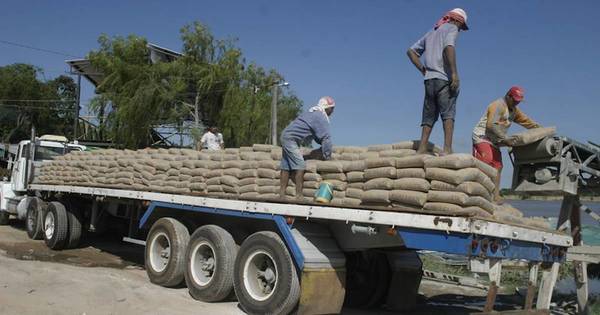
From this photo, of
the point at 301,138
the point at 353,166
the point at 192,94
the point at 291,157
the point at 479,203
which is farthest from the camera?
the point at 192,94

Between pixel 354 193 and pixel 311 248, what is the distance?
720mm

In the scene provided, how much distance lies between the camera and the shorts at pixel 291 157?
670cm

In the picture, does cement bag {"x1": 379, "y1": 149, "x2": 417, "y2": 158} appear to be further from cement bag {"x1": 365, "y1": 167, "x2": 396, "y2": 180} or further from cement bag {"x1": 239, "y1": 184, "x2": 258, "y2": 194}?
cement bag {"x1": 239, "y1": 184, "x2": 258, "y2": 194}

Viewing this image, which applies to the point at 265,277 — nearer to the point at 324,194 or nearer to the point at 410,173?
the point at 324,194

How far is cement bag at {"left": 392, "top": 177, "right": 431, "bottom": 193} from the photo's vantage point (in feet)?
17.1

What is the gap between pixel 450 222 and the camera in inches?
188

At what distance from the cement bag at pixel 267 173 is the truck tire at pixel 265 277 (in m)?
0.89

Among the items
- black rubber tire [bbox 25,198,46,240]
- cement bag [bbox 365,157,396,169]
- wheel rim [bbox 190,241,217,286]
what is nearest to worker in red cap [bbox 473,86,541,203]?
cement bag [bbox 365,157,396,169]

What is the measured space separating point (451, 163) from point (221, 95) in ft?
87.8

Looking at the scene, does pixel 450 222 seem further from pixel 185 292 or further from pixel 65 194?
pixel 65 194

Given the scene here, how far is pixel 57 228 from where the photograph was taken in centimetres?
1162

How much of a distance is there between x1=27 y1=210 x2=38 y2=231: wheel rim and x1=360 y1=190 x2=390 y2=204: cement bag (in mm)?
9603

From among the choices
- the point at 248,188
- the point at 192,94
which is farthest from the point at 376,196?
the point at 192,94

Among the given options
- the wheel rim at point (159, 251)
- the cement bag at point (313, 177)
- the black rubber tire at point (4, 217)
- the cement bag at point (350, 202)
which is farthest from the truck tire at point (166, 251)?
the black rubber tire at point (4, 217)
